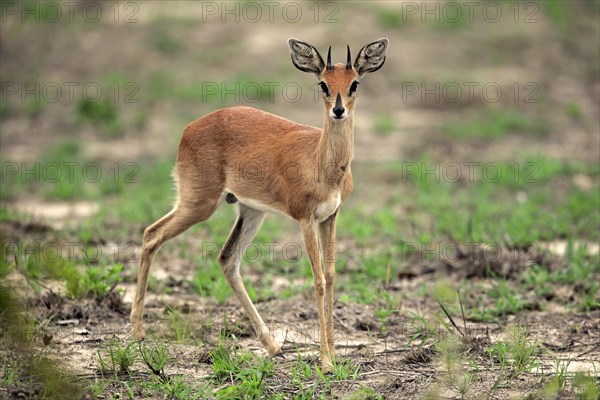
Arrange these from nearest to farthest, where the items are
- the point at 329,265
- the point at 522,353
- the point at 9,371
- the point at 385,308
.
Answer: the point at 9,371, the point at 522,353, the point at 329,265, the point at 385,308

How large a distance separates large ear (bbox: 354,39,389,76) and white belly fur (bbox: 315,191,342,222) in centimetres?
82

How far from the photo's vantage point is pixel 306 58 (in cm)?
585

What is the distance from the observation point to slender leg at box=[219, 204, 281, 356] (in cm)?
643

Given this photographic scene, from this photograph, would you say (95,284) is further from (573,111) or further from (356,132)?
(573,111)

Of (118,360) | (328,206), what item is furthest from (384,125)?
(118,360)

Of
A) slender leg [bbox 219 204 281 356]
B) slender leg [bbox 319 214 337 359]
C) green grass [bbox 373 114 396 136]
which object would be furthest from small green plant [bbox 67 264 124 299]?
green grass [bbox 373 114 396 136]

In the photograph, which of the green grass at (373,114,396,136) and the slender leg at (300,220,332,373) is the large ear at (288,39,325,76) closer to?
the slender leg at (300,220,332,373)

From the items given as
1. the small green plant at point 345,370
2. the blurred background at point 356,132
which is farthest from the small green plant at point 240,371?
the blurred background at point 356,132

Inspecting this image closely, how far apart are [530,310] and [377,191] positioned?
3782 millimetres

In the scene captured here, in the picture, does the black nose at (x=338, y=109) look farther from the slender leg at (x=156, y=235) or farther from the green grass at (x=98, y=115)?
the green grass at (x=98, y=115)

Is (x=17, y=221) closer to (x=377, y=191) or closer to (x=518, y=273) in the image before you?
(x=377, y=191)

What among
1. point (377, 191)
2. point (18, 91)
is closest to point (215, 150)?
point (377, 191)

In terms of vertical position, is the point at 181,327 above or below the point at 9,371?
below

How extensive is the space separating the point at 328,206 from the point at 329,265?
0.42 meters
